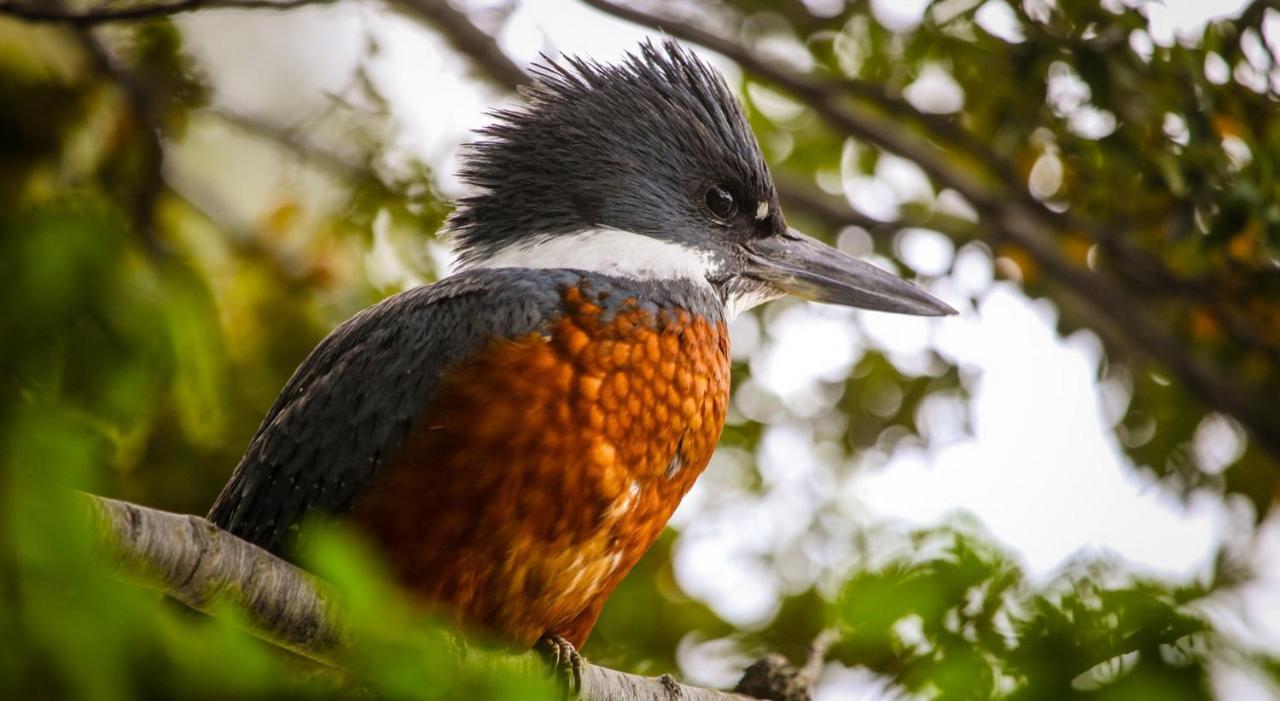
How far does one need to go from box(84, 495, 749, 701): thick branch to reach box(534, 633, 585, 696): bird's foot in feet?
2.09

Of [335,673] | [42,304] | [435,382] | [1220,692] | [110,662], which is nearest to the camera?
[110,662]

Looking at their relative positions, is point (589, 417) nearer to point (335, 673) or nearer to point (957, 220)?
point (335, 673)

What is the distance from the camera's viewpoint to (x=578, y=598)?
8.81 ft

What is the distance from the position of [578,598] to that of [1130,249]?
211cm

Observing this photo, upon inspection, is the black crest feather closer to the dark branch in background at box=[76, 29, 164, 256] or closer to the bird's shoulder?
the bird's shoulder

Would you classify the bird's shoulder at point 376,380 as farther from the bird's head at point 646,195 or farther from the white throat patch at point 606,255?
the bird's head at point 646,195

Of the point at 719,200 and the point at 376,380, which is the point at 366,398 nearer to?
Answer: the point at 376,380

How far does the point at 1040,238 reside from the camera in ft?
13.3

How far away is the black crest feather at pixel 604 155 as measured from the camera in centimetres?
306

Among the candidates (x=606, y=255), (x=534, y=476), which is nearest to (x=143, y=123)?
(x=606, y=255)

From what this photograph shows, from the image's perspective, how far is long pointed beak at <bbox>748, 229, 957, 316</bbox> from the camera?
10.8ft

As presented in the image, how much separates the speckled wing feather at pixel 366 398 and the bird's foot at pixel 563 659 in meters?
0.50

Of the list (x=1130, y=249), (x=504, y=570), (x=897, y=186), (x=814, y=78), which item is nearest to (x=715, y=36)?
(x=814, y=78)

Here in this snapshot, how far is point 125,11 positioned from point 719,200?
4.57ft
